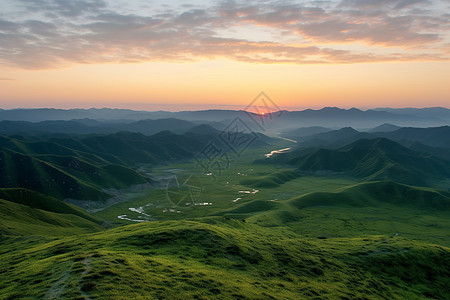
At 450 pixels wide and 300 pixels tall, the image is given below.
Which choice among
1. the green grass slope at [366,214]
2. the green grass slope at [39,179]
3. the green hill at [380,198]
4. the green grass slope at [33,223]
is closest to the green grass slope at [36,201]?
the green grass slope at [33,223]

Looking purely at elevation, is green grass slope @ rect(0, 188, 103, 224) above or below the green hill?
above

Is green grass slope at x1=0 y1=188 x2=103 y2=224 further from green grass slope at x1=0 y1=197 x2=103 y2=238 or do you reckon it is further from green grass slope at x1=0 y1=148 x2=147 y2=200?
green grass slope at x1=0 y1=148 x2=147 y2=200

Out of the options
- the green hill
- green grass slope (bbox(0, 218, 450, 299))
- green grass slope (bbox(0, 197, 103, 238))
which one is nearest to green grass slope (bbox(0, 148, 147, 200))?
green grass slope (bbox(0, 197, 103, 238))

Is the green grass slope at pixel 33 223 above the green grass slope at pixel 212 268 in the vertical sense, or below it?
below

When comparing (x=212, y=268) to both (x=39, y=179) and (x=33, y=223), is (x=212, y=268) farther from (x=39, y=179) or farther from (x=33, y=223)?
(x=39, y=179)

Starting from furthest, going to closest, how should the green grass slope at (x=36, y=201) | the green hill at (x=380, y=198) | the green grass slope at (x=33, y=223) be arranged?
the green hill at (x=380, y=198)
the green grass slope at (x=36, y=201)
the green grass slope at (x=33, y=223)

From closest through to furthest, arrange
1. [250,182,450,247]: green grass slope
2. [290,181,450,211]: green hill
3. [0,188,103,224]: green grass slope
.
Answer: [0,188,103,224]: green grass slope → [250,182,450,247]: green grass slope → [290,181,450,211]: green hill

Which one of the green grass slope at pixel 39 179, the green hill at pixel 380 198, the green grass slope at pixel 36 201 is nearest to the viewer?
the green grass slope at pixel 36 201

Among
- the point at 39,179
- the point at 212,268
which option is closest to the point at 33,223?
the point at 212,268

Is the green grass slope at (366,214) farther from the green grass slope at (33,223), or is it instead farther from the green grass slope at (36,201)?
the green grass slope at (36,201)

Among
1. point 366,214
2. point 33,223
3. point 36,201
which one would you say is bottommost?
point 366,214
